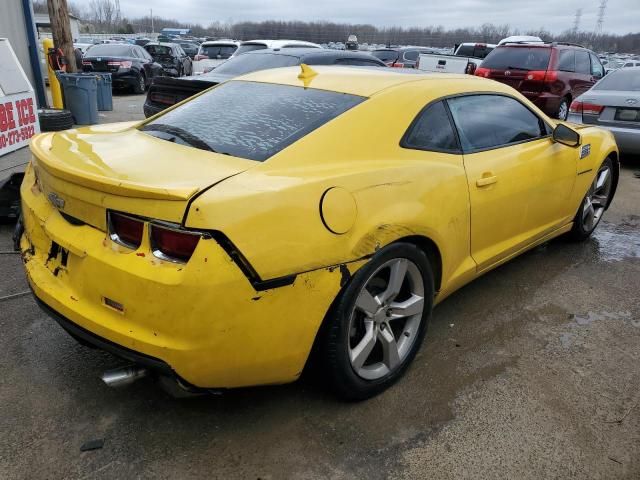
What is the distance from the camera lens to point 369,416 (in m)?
2.43

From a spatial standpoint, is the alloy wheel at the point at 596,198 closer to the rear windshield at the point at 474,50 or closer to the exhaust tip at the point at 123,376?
the exhaust tip at the point at 123,376

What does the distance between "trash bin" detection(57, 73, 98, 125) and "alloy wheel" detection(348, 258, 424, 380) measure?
8.81 meters

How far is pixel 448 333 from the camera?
3188mm

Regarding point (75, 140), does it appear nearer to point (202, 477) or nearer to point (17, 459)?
point (17, 459)

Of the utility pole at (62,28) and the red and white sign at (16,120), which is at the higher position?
the utility pole at (62,28)

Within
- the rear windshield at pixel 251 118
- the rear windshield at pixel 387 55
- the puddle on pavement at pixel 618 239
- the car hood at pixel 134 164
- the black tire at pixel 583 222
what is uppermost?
the rear windshield at pixel 251 118

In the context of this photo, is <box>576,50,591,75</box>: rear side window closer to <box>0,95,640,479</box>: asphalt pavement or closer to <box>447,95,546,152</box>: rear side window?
<box>447,95,546,152</box>: rear side window

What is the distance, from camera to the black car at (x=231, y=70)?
22.5 feet

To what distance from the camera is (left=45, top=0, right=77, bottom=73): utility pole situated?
377 inches

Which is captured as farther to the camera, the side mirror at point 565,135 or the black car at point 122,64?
the black car at point 122,64

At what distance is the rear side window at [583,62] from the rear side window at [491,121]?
850 centimetres

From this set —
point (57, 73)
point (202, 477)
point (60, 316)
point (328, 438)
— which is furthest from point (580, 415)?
point (57, 73)

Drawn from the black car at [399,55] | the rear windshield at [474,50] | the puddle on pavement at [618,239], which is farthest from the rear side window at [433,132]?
the rear windshield at [474,50]

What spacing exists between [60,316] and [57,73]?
9.22 metres
